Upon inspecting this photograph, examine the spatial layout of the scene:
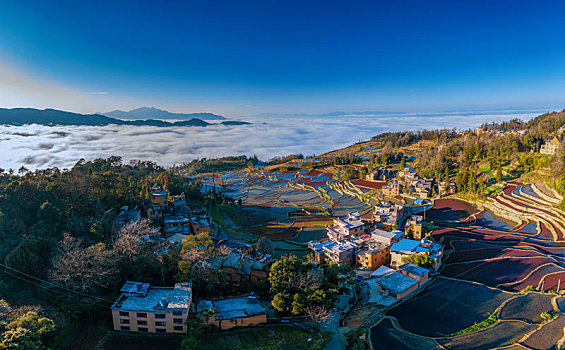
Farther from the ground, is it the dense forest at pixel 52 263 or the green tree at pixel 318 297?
the dense forest at pixel 52 263

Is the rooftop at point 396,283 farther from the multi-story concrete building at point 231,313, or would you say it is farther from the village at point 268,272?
the multi-story concrete building at point 231,313

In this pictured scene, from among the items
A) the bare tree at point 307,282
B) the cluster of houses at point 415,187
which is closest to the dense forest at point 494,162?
the cluster of houses at point 415,187

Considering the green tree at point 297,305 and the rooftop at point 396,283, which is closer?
the green tree at point 297,305

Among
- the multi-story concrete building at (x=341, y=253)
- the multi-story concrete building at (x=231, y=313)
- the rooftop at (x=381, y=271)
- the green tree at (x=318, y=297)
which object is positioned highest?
the green tree at (x=318, y=297)

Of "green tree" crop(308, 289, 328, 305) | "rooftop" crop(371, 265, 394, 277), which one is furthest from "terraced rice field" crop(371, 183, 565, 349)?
"rooftop" crop(371, 265, 394, 277)

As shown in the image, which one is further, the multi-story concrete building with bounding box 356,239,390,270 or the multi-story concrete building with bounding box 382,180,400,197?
the multi-story concrete building with bounding box 382,180,400,197

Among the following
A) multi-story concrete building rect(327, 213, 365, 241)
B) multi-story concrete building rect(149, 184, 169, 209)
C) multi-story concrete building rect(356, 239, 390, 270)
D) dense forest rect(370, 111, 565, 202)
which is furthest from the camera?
dense forest rect(370, 111, 565, 202)

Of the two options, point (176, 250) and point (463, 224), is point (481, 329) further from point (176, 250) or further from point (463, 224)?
point (463, 224)

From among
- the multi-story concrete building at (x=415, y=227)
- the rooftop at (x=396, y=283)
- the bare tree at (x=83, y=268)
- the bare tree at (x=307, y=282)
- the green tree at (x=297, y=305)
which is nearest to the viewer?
the bare tree at (x=83, y=268)

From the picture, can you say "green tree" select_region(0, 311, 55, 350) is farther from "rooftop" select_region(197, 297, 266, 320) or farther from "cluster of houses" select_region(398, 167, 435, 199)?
"cluster of houses" select_region(398, 167, 435, 199)
